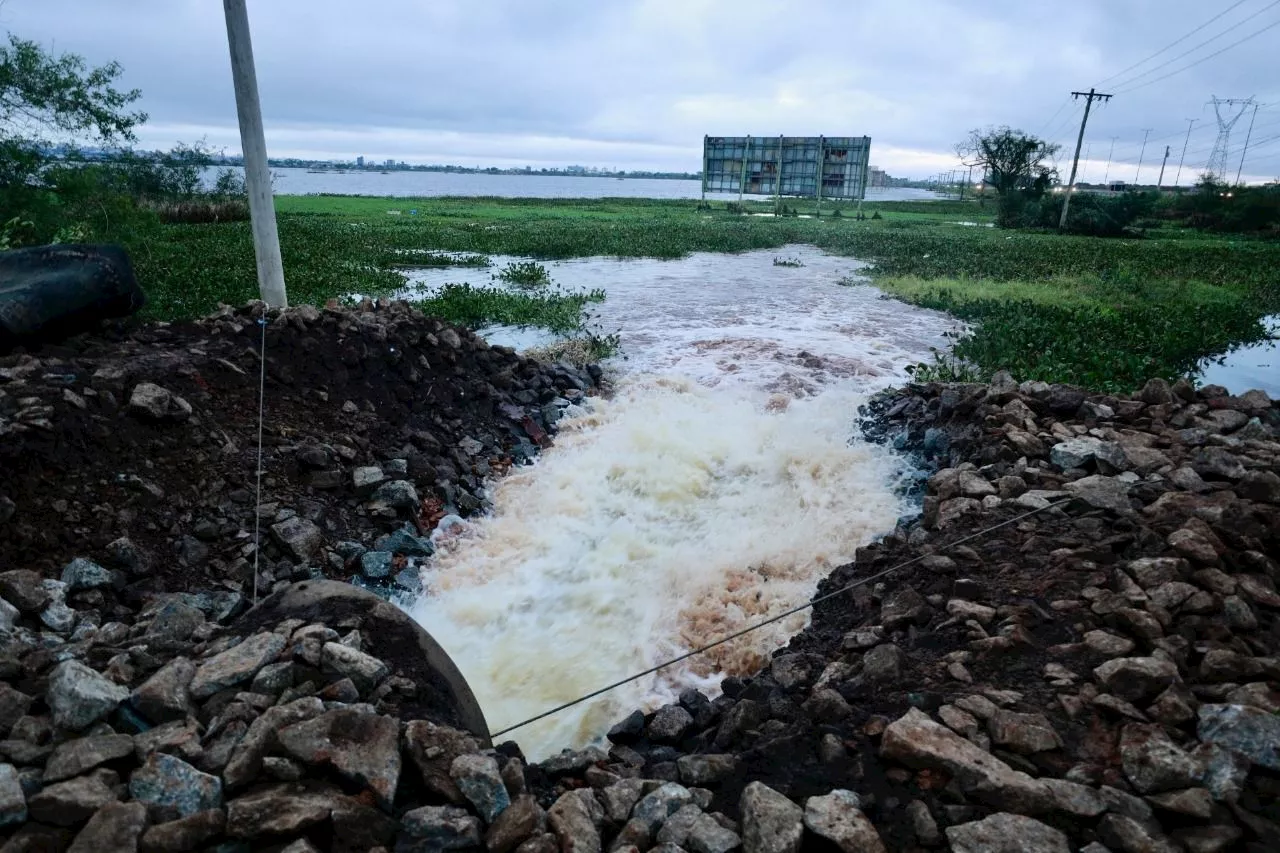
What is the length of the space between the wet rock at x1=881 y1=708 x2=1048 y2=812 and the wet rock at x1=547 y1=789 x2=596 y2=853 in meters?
1.29

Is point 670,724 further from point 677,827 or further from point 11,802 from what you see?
point 11,802

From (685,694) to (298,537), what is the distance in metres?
3.36

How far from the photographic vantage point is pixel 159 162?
31.9 m

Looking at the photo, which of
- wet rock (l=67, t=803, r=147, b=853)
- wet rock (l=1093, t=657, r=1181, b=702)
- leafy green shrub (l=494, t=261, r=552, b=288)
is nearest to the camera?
wet rock (l=67, t=803, r=147, b=853)

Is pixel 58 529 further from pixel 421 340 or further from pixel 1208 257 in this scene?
pixel 1208 257

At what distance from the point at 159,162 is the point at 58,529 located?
34687mm

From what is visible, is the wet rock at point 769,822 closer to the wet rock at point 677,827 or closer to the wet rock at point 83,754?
the wet rock at point 677,827

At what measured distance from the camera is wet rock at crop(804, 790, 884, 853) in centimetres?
268

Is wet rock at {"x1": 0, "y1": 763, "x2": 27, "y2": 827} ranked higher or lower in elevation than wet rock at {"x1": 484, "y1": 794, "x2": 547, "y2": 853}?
higher

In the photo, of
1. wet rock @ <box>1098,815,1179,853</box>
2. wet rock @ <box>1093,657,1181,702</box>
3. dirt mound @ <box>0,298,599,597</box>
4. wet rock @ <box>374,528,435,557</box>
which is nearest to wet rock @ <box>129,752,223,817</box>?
dirt mound @ <box>0,298,599,597</box>

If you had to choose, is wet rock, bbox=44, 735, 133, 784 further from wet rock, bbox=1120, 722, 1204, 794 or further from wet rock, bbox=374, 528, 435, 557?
wet rock, bbox=1120, 722, 1204, 794

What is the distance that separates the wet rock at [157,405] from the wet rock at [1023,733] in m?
6.18

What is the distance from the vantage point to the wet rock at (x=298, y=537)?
18.5 feet

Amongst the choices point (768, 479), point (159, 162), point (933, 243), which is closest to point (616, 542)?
point (768, 479)
